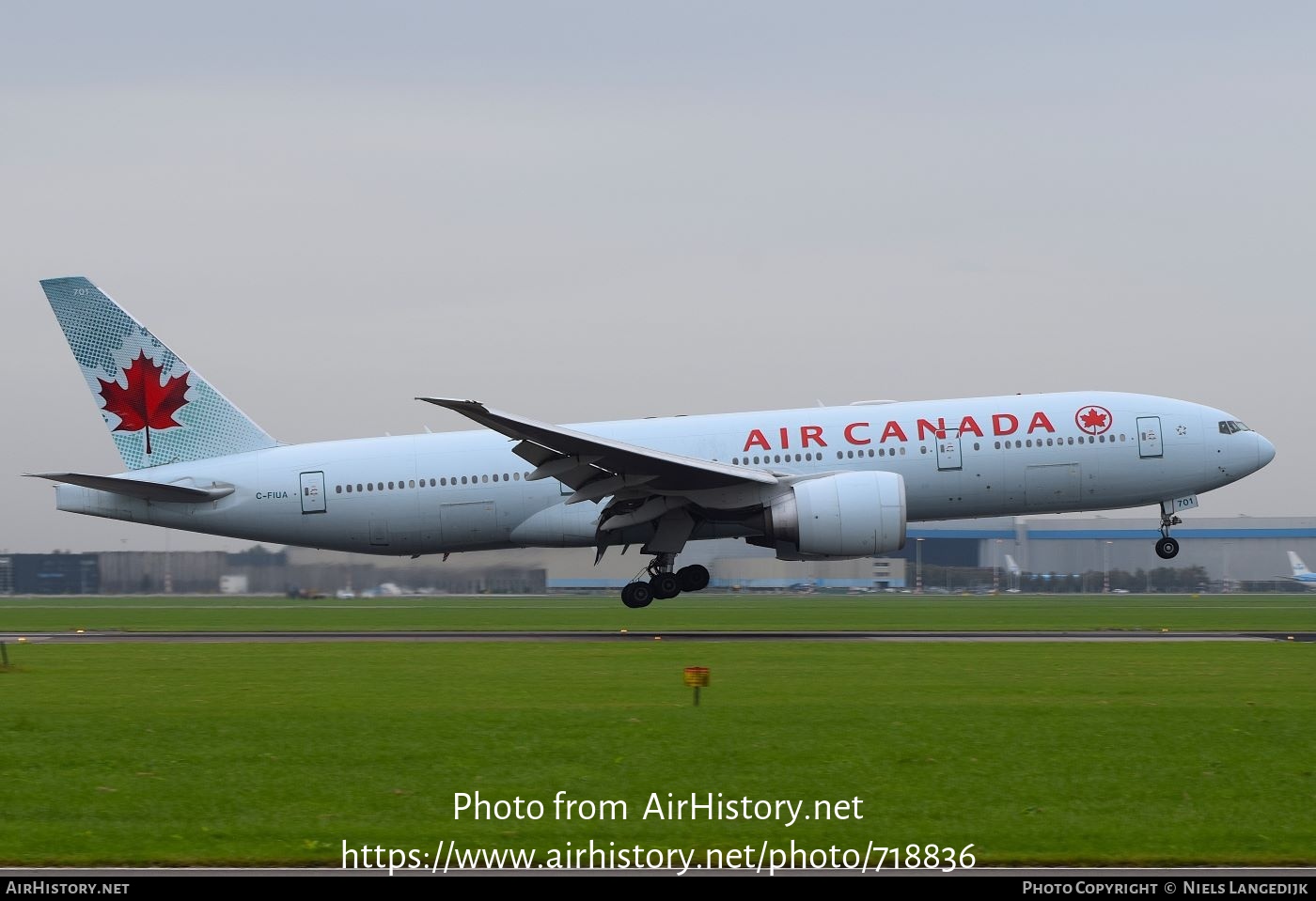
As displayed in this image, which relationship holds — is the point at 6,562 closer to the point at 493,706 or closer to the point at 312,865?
the point at 493,706

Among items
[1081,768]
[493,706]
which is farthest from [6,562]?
[1081,768]

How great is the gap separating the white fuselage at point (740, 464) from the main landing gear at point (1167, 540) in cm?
64

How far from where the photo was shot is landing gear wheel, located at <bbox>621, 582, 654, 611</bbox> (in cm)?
3602

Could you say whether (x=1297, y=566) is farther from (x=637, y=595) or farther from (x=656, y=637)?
(x=656, y=637)

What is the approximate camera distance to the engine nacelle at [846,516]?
104 ft

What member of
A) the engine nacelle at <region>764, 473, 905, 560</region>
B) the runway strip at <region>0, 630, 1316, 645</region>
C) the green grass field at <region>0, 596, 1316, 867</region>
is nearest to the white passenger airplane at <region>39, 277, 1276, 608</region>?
the engine nacelle at <region>764, 473, 905, 560</region>

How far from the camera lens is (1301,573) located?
94.9m

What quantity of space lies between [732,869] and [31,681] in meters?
16.1

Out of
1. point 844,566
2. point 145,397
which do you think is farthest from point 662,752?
point 844,566

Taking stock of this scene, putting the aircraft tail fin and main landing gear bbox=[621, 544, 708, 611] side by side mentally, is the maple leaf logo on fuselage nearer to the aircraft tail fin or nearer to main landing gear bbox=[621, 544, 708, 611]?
main landing gear bbox=[621, 544, 708, 611]

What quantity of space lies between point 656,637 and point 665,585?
3128 millimetres

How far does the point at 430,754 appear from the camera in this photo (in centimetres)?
1471

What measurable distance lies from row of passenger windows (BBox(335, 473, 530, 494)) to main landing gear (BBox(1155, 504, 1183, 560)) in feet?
50.0

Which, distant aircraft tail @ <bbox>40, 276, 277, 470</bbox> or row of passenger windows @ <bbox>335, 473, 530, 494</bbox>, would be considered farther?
distant aircraft tail @ <bbox>40, 276, 277, 470</bbox>
